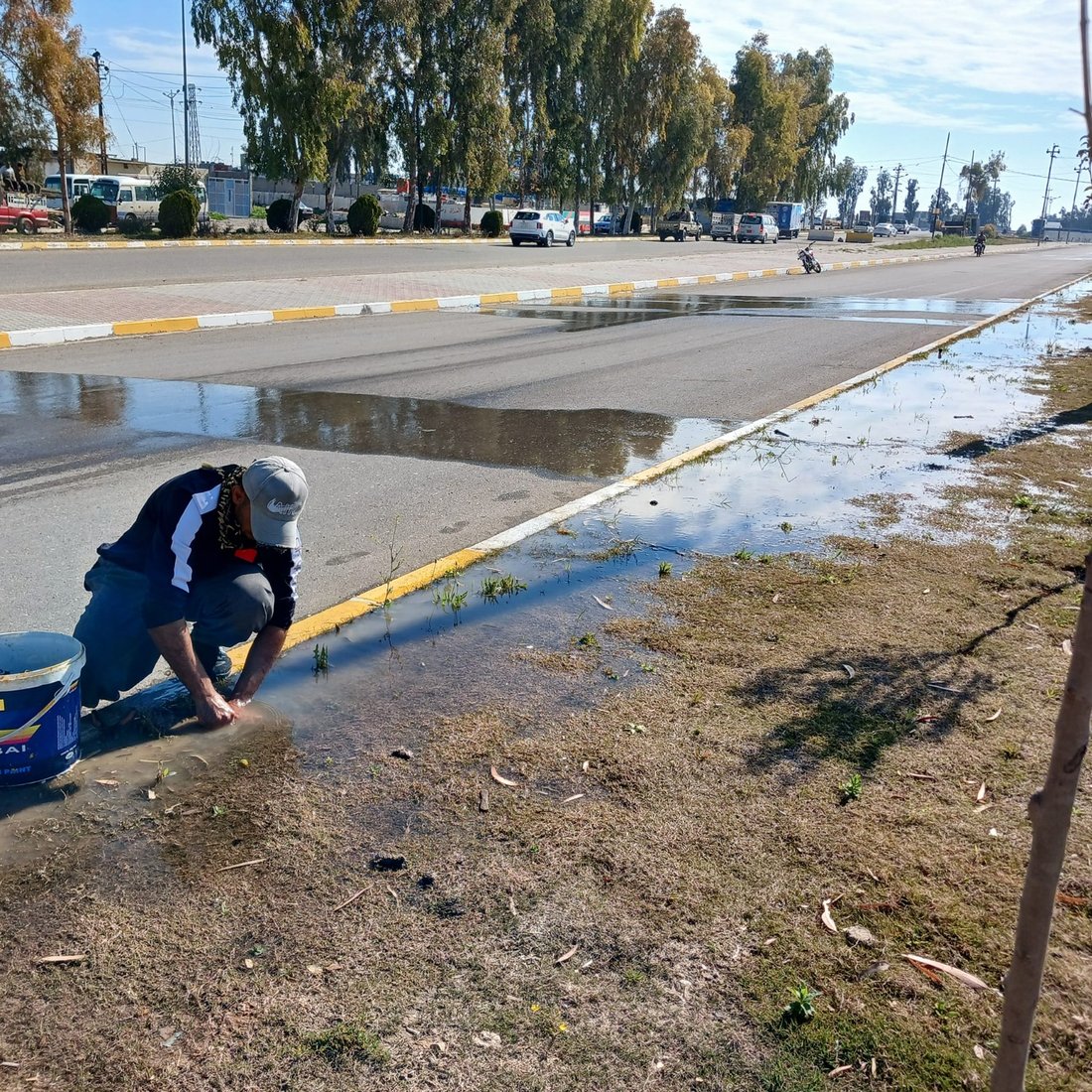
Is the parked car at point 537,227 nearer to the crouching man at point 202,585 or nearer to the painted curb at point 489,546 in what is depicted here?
the painted curb at point 489,546

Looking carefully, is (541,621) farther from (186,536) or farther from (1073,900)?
(1073,900)

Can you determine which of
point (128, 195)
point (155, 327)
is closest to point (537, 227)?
point (128, 195)

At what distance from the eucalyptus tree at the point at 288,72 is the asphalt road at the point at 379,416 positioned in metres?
25.4

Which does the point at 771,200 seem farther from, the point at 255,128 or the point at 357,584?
the point at 357,584

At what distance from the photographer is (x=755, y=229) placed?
67.7 metres

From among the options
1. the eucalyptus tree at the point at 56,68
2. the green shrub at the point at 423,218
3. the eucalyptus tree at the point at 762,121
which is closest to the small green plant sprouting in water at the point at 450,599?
the eucalyptus tree at the point at 56,68

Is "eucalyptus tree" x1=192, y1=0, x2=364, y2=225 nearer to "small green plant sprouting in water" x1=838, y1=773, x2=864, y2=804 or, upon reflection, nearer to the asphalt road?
the asphalt road

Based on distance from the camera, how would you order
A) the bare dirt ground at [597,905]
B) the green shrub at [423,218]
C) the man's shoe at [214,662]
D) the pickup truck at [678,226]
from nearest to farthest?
the bare dirt ground at [597,905] < the man's shoe at [214,662] < the green shrub at [423,218] < the pickup truck at [678,226]

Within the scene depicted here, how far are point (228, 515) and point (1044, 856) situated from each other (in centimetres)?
275

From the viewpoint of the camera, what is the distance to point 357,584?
5238 millimetres

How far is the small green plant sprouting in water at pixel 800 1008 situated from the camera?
2.48m

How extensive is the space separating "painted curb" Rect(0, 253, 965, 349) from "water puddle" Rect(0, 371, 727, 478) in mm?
2893

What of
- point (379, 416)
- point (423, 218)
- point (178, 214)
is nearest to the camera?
point (379, 416)

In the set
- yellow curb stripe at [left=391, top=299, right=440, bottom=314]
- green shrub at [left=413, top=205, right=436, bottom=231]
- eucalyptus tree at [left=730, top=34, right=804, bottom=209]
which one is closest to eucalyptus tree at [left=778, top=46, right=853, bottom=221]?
Result: eucalyptus tree at [left=730, top=34, right=804, bottom=209]
